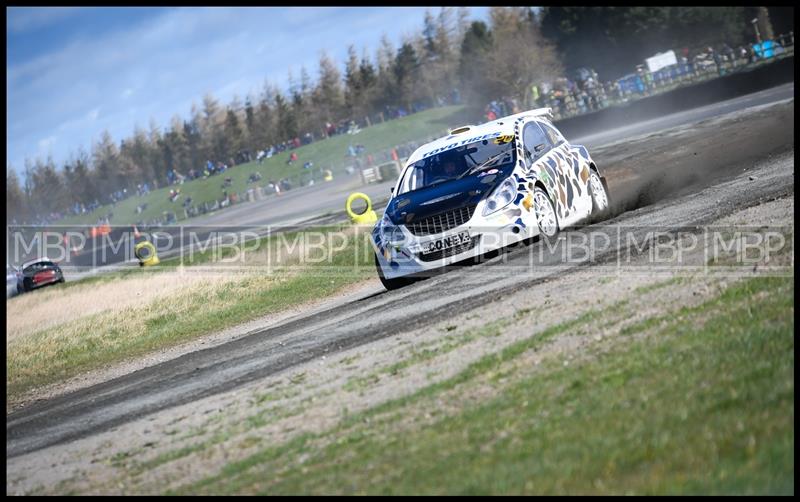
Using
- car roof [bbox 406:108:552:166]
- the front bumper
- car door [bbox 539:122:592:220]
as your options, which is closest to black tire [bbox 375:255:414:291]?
the front bumper

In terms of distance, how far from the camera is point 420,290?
11.2 m

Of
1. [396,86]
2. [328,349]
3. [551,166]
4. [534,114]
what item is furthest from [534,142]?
[396,86]

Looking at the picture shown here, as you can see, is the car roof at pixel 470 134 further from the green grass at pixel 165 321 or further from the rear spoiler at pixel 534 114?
the green grass at pixel 165 321

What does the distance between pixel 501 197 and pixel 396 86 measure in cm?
10557

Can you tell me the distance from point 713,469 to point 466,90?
8818cm

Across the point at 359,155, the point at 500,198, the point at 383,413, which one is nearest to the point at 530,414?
the point at 383,413

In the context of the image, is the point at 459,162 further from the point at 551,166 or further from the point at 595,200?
the point at 595,200

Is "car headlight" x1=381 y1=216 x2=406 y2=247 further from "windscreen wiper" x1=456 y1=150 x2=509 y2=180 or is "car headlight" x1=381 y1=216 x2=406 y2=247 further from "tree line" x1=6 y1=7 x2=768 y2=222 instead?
"tree line" x1=6 y1=7 x2=768 y2=222

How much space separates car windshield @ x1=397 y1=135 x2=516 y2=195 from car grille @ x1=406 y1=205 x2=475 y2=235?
94 centimetres

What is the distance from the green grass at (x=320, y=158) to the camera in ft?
284

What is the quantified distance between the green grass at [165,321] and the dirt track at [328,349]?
256cm

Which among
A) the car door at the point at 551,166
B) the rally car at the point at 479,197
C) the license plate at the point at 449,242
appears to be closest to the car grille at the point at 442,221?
the rally car at the point at 479,197

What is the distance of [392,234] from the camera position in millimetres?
11977

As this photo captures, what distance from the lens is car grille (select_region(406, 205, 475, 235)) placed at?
461 inches
